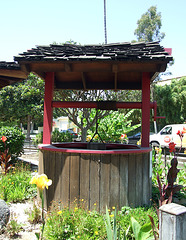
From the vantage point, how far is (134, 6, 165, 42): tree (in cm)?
3045

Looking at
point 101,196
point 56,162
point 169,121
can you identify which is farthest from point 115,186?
point 169,121

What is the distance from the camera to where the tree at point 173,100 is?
25312 millimetres

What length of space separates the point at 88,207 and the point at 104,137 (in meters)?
7.34

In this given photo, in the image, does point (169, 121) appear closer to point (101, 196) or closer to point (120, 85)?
point (120, 85)

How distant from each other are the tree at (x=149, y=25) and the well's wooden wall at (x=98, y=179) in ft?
97.1

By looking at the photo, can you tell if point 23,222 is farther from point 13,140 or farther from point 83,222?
point 13,140

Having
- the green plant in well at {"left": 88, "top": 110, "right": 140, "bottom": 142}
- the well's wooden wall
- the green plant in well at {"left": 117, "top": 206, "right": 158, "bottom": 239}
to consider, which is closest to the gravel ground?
the well's wooden wall

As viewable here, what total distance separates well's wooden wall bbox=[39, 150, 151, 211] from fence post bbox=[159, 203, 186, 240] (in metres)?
2.07

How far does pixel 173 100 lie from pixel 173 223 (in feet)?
82.9

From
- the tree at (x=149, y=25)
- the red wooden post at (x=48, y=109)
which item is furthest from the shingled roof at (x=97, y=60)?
the tree at (x=149, y=25)

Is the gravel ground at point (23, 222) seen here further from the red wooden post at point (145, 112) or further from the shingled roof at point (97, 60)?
the shingled roof at point (97, 60)

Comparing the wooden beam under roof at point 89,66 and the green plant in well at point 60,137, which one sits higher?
the wooden beam under roof at point 89,66

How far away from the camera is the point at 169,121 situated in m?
26.3

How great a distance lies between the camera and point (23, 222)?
368cm
